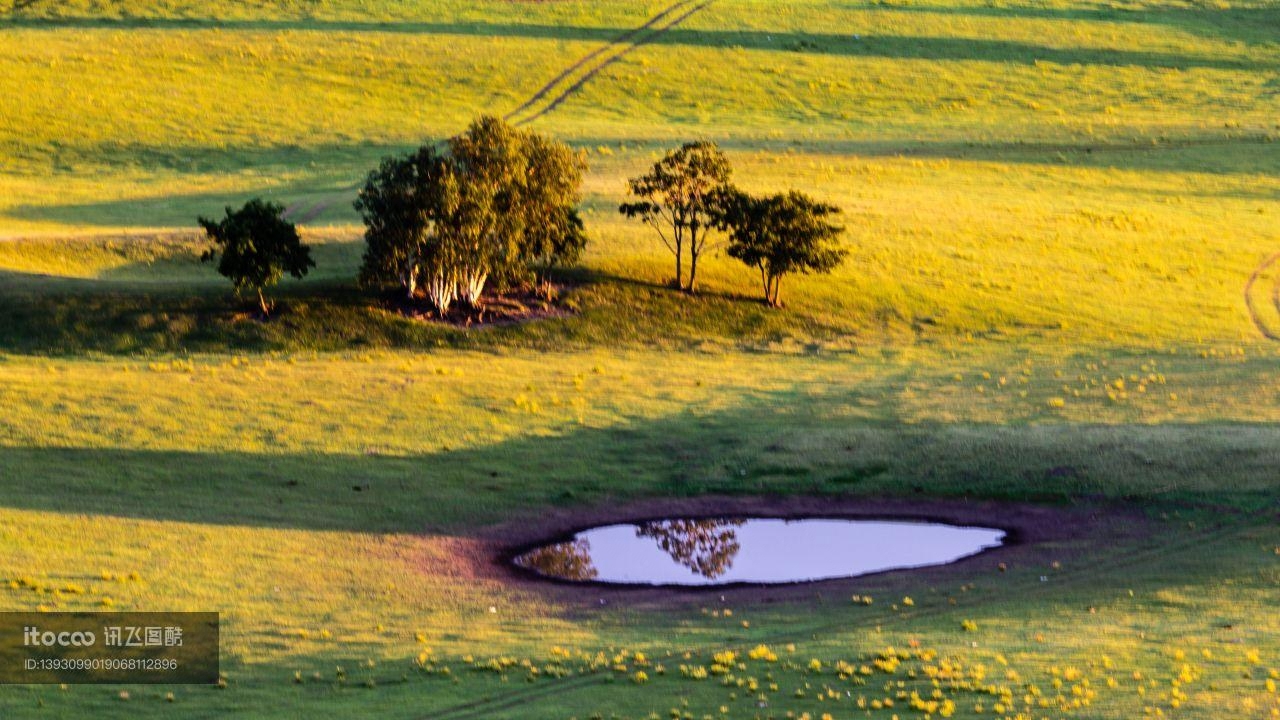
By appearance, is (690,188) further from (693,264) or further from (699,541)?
(699,541)

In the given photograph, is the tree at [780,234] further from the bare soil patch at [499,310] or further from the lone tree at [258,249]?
the lone tree at [258,249]

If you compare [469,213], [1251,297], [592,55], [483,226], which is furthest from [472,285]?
[592,55]

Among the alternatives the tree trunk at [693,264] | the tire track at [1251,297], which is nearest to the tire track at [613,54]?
the tree trunk at [693,264]

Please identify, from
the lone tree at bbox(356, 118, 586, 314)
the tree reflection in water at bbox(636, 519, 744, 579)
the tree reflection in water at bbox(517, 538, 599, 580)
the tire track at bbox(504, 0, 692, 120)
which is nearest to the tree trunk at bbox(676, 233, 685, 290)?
the lone tree at bbox(356, 118, 586, 314)

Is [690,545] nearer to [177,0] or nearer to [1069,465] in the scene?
[1069,465]

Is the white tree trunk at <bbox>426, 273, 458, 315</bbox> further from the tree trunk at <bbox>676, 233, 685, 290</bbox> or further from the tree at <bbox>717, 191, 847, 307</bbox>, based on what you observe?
the tree at <bbox>717, 191, 847, 307</bbox>

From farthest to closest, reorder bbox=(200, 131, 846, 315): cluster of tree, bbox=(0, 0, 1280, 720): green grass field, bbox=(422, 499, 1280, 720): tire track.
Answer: bbox=(200, 131, 846, 315): cluster of tree, bbox=(0, 0, 1280, 720): green grass field, bbox=(422, 499, 1280, 720): tire track
